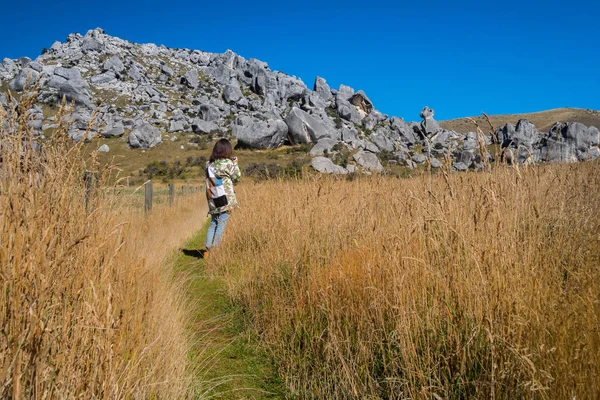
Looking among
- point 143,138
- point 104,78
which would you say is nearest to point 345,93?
point 143,138

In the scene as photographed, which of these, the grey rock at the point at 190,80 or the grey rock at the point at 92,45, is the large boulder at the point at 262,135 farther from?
the grey rock at the point at 92,45

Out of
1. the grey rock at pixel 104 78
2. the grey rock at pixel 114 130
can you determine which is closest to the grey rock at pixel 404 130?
the grey rock at pixel 114 130

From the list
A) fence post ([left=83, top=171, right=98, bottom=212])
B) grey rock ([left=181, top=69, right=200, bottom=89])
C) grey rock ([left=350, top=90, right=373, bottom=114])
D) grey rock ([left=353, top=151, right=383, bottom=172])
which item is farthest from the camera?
grey rock ([left=181, top=69, right=200, bottom=89])

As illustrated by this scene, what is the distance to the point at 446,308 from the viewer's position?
208 centimetres

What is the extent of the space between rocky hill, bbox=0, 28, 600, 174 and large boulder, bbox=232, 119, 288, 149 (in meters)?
0.12

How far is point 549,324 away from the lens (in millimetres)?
1682

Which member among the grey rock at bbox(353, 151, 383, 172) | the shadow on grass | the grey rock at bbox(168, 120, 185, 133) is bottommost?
the shadow on grass

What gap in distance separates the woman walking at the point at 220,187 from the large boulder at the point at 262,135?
135ft

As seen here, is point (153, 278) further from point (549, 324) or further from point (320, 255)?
point (549, 324)

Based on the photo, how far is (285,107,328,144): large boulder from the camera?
50.3 metres

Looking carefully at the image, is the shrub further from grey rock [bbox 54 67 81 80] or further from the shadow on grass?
the shadow on grass

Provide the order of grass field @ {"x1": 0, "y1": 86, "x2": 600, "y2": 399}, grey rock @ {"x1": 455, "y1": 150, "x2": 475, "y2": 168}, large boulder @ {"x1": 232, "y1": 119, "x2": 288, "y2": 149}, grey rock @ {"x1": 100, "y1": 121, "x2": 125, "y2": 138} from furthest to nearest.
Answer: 1. grey rock @ {"x1": 100, "y1": 121, "x2": 125, "y2": 138}
2. large boulder @ {"x1": 232, "y1": 119, "x2": 288, "y2": 149}
3. grey rock @ {"x1": 455, "y1": 150, "x2": 475, "y2": 168}
4. grass field @ {"x1": 0, "y1": 86, "x2": 600, "y2": 399}

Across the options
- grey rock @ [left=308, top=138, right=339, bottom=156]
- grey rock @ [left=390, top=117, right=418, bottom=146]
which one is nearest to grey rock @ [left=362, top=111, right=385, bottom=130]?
grey rock @ [left=390, top=117, right=418, bottom=146]

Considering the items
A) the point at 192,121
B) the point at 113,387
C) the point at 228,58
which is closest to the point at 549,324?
the point at 113,387
